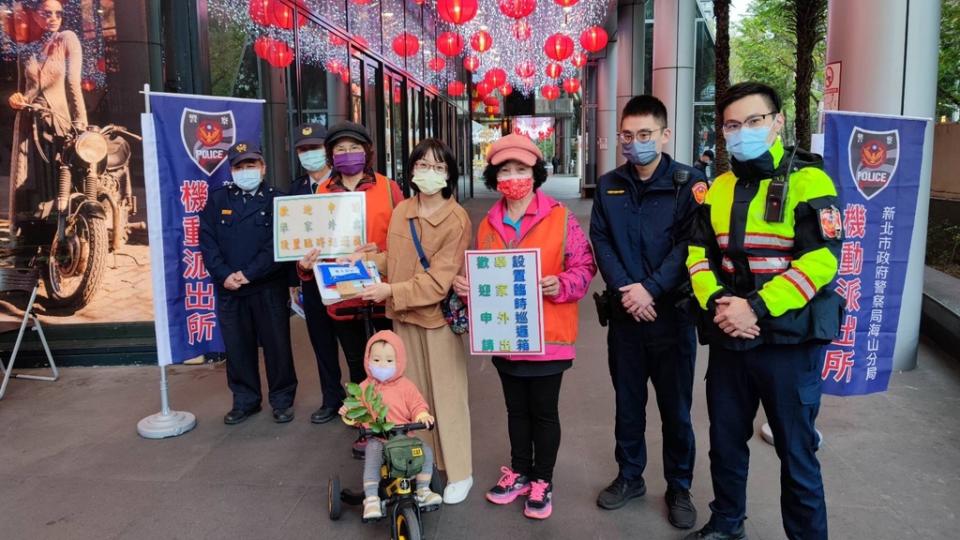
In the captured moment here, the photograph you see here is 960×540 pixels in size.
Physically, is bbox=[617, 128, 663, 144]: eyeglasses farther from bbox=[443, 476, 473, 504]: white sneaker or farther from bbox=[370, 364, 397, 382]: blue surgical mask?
bbox=[443, 476, 473, 504]: white sneaker

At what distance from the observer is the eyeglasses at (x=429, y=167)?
327 cm

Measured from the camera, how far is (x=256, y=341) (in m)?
4.71

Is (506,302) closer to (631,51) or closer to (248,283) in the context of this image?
(248,283)

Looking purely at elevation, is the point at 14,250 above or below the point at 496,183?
below

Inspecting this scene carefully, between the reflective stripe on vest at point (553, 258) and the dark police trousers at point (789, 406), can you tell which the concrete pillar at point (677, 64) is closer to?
the reflective stripe on vest at point (553, 258)

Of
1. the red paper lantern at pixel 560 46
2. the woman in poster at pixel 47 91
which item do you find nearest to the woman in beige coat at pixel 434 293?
the woman in poster at pixel 47 91

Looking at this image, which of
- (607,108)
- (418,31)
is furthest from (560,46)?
(607,108)

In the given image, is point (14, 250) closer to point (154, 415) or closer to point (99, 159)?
point (99, 159)

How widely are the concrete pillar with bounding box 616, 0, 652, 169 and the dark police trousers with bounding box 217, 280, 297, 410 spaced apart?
54.9 feet

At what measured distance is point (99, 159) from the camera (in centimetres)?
582

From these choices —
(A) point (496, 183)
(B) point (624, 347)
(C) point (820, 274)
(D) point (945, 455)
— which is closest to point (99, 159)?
(A) point (496, 183)

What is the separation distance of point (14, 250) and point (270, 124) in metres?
2.58

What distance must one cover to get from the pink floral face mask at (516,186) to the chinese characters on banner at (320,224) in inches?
39.4

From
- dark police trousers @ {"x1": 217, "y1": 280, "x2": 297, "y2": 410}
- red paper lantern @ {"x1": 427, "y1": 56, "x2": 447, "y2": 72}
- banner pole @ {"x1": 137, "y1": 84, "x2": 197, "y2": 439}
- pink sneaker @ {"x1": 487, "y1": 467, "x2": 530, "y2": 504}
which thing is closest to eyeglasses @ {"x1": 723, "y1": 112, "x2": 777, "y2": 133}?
pink sneaker @ {"x1": 487, "y1": 467, "x2": 530, "y2": 504}
